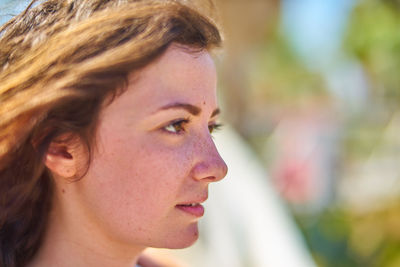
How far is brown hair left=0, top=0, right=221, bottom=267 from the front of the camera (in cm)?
149

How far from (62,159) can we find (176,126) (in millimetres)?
293

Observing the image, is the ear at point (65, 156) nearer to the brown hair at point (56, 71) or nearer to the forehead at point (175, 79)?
the brown hair at point (56, 71)

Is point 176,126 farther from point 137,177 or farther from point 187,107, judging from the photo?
point 137,177

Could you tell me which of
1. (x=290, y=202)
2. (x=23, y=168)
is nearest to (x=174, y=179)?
(x=23, y=168)

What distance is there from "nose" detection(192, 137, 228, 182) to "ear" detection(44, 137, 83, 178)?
29 centimetres

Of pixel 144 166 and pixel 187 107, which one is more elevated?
pixel 187 107

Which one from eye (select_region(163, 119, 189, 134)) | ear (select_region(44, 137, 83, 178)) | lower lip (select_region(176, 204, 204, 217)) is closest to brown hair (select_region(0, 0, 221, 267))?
ear (select_region(44, 137, 83, 178))

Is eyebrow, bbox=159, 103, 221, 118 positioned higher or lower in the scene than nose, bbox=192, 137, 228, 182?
higher

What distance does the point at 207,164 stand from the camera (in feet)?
5.08

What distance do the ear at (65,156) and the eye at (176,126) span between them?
0.22m

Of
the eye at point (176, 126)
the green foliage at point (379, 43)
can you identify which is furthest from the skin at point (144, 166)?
the green foliage at point (379, 43)

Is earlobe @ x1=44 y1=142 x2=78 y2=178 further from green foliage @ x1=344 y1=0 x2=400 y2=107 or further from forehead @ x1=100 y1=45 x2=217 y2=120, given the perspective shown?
green foliage @ x1=344 y1=0 x2=400 y2=107

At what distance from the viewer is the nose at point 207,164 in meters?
1.54

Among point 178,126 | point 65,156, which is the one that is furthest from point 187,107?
point 65,156
